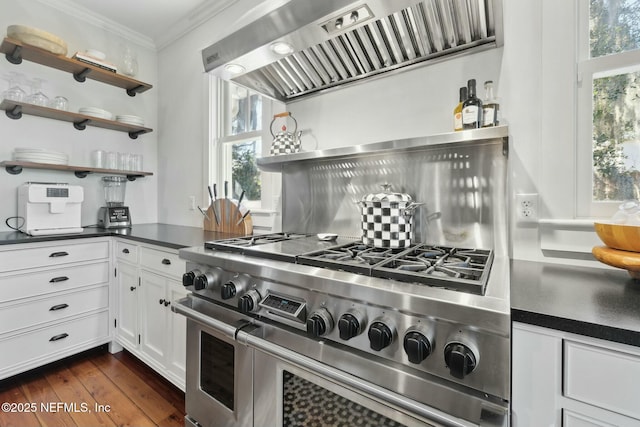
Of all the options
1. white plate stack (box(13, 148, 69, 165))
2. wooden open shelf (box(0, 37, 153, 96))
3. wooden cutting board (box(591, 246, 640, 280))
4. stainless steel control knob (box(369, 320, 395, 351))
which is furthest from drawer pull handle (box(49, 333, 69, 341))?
wooden cutting board (box(591, 246, 640, 280))

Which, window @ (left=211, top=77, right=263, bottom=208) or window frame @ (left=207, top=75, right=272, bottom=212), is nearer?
window @ (left=211, top=77, right=263, bottom=208)

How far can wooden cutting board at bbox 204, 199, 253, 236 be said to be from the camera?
Answer: 205cm

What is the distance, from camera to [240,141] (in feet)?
7.98

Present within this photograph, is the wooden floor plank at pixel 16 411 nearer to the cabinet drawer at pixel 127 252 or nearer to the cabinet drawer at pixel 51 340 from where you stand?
the cabinet drawer at pixel 51 340

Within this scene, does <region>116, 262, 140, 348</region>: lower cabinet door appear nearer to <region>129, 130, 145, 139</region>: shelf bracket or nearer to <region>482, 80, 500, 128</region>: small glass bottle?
<region>129, 130, 145, 139</region>: shelf bracket

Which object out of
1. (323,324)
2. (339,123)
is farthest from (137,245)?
(323,324)

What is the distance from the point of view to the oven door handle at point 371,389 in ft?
2.05

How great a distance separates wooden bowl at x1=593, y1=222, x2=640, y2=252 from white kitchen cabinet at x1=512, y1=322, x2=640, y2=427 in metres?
0.42

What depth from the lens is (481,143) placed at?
121 cm

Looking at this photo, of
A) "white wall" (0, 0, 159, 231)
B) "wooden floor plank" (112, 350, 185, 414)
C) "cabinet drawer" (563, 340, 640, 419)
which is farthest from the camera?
"white wall" (0, 0, 159, 231)

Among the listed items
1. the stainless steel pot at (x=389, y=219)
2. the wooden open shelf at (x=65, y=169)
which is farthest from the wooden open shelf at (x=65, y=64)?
the stainless steel pot at (x=389, y=219)

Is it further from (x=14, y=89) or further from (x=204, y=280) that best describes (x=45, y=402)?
(x=14, y=89)

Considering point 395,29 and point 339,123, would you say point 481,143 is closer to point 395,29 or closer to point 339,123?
point 395,29

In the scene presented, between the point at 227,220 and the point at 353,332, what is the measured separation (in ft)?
5.31
